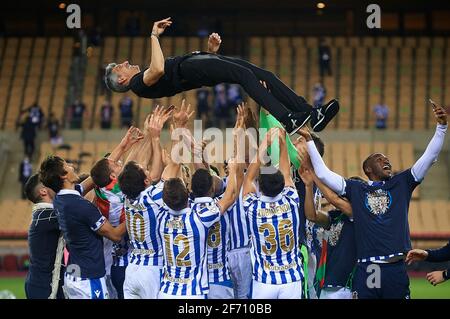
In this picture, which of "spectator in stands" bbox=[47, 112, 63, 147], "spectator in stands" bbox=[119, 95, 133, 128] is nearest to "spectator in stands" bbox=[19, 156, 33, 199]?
"spectator in stands" bbox=[47, 112, 63, 147]

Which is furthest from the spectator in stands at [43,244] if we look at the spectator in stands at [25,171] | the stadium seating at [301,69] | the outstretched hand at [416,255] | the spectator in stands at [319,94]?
the stadium seating at [301,69]

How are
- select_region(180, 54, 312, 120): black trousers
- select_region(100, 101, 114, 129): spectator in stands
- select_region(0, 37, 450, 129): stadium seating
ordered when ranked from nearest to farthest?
select_region(180, 54, 312, 120): black trousers, select_region(100, 101, 114, 129): spectator in stands, select_region(0, 37, 450, 129): stadium seating

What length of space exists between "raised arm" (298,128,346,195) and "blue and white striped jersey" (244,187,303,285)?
0.92 feet

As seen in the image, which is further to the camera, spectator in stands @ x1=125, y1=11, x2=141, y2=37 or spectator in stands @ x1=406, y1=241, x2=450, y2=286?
spectator in stands @ x1=125, y1=11, x2=141, y2=37

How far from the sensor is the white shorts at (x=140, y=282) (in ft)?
28.8

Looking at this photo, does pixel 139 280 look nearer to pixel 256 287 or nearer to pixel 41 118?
pixel 256 287

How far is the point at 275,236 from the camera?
8.52 metres

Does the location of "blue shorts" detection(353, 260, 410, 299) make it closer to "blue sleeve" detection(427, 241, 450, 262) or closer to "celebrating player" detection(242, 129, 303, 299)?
"blue sleeve" detection(427, 241, 450, 262)

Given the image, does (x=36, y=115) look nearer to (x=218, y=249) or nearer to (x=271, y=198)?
(x=218, y=249)

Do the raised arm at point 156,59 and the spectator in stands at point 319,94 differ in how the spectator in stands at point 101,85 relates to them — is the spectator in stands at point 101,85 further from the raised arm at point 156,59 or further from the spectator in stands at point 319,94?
the raised arm at point 156,59

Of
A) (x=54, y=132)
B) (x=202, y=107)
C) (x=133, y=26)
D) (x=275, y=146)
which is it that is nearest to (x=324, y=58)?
(x=202, y=107)

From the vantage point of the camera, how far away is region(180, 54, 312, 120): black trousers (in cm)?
899

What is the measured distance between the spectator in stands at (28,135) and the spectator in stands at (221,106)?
4.57m

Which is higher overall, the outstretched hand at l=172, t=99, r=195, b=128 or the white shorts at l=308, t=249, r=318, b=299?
the outstretched hand at l=172, t=99, r=195, b=128
